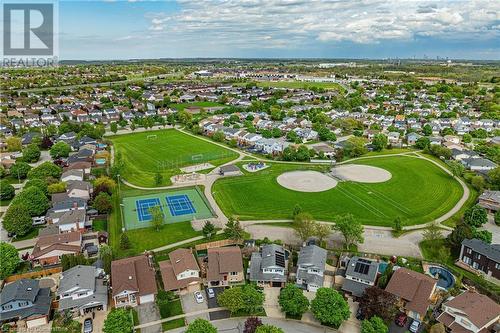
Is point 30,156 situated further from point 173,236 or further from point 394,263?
point 394,263

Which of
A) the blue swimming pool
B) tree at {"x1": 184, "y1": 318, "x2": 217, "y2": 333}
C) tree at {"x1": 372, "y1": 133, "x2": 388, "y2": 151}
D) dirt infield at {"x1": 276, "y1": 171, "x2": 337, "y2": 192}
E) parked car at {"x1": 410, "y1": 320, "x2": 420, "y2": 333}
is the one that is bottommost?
parked car at {"x1": 410, "y1": 320, "x2": 420, "y2": 333}

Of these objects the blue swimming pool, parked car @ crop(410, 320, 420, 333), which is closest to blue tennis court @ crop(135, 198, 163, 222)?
parked car @ crop(410, 320, 420, 333)

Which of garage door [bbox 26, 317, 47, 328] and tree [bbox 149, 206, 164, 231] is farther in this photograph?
tree [bbox 149, 206, 164, 231]

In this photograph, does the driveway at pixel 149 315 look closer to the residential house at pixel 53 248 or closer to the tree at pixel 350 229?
the residential house at pixel 53 248

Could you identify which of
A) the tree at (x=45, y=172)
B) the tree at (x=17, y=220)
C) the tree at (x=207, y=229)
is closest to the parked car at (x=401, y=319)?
the tree at (x=207, y=229)

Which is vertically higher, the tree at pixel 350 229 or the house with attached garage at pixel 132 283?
the tree at pixel 350 229

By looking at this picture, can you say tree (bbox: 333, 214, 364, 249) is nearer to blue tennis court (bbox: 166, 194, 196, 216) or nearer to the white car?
the white car
